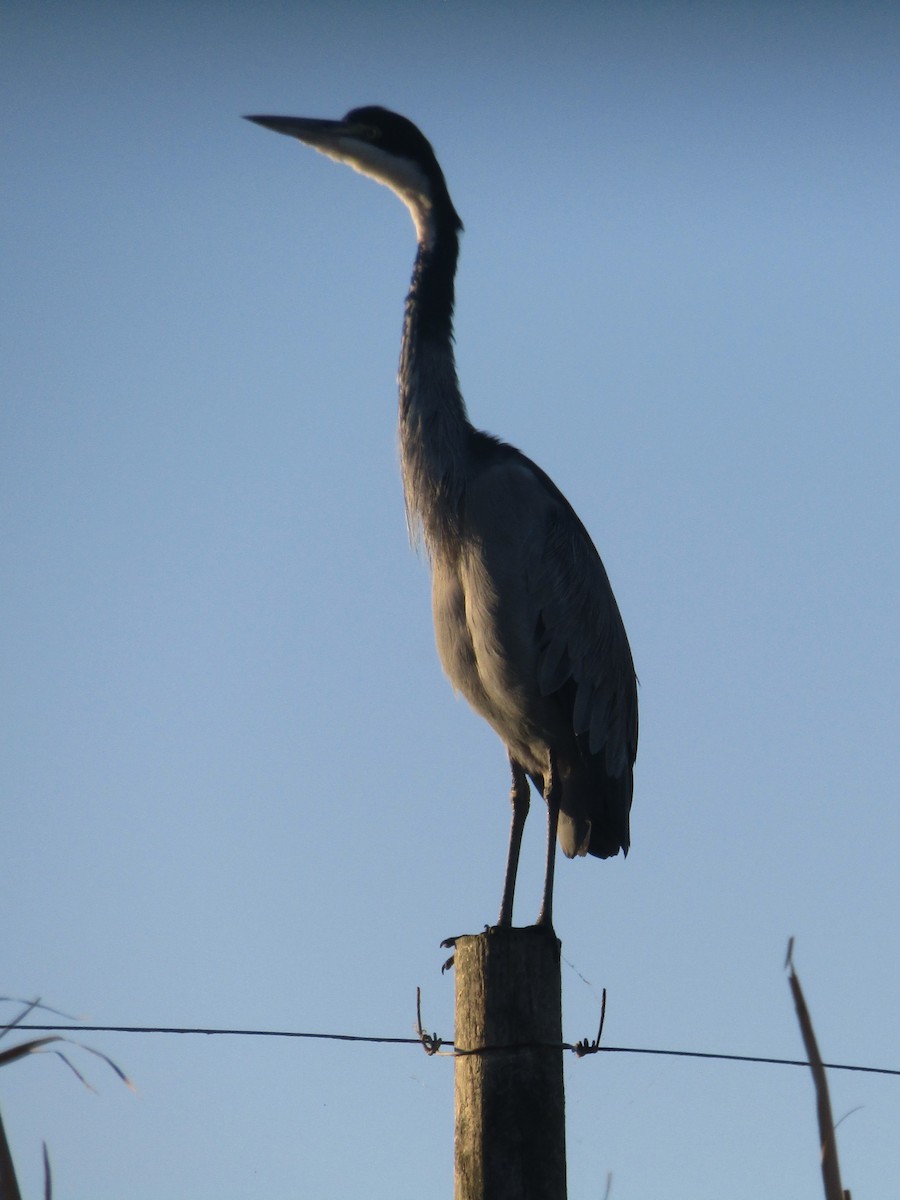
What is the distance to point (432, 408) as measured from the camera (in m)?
5.93

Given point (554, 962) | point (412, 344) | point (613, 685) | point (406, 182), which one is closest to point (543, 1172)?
point (554, 962)

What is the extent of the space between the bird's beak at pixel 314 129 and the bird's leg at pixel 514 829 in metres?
2.91

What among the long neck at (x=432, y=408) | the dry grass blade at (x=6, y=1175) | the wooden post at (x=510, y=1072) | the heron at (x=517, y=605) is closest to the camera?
the dry grass blade at (x=6, y=1175)

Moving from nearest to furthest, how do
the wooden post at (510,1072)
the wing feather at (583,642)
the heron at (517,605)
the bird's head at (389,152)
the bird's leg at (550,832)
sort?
1. the wooden post at (510,1072)
2. the bird's leg at (550,832)
3. the heron at (517,605)
4. the wing feather at (583,642)
5. the bird's head at (389,152)

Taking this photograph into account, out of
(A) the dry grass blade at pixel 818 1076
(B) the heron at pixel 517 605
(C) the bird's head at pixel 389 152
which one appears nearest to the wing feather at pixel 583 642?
(B) the heron at pixel 517 605

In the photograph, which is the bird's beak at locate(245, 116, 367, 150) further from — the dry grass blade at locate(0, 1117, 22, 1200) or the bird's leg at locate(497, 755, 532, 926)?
the dry grass blade at locate(0, 1117, 22, 1200)

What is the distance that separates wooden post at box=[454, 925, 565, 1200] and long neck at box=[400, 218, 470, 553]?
266cm

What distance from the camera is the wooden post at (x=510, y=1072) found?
3.09 m

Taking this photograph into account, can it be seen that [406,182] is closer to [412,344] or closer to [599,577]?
[412,344]

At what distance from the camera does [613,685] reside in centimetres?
595

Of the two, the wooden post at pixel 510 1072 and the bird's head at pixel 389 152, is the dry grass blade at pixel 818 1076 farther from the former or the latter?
the bird's head at pixel 389 152

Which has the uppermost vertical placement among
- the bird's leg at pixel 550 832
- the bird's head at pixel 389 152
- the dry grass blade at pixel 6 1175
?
the bird's head at pixel 389 152

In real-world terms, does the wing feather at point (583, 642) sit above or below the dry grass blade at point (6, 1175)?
above

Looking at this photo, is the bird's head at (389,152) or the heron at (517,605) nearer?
the heron at (517,605)
